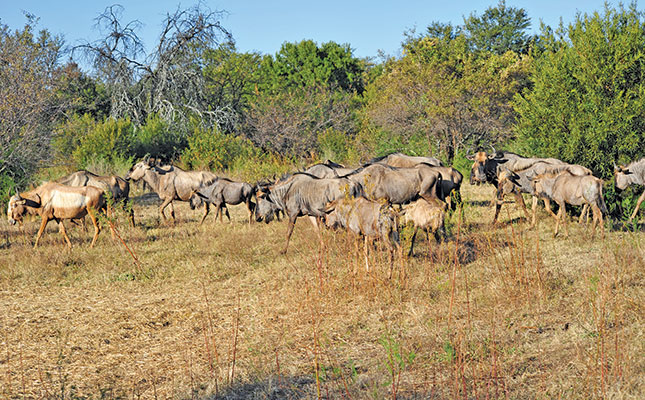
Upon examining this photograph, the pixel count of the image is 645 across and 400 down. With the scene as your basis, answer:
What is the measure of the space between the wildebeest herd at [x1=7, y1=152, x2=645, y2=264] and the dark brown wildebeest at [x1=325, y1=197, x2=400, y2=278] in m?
0.01

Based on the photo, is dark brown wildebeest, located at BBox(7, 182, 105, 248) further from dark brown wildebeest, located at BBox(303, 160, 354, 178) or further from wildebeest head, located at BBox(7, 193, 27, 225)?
dark brown wildebeest, located at BBox(303, 160, 354, 178)

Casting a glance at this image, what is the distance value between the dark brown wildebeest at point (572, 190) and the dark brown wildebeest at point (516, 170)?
387mm

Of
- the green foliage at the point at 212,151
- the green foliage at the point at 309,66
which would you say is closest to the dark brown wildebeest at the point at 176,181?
the green foliage at the point at 212,151

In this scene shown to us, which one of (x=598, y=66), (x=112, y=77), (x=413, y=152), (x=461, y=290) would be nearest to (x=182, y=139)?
(x=112, y=77)

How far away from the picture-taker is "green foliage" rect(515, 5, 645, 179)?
1203 cm

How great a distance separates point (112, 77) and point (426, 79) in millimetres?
14710

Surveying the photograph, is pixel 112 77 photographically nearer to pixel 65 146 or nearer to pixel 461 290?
pixel 65 146

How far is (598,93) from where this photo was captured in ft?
40.4

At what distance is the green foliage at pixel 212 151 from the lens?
22406mm

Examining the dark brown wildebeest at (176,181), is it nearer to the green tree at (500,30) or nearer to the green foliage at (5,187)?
the green foliage at (5,187)

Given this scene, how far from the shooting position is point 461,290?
7.38m

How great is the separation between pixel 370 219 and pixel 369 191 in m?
0.66

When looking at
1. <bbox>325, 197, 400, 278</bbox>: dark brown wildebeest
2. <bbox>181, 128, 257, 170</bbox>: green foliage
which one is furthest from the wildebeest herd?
<bbox>181, 128, 257, 170</bbox>: green foliage

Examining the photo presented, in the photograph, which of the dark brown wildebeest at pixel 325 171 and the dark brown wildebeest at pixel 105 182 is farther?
the dark brown wildebeest at pixel 105 182
